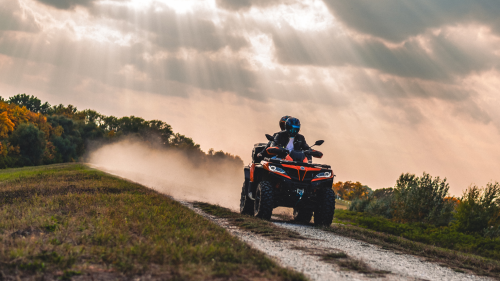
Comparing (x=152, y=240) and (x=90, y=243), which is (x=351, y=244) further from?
(x=90, y=243)

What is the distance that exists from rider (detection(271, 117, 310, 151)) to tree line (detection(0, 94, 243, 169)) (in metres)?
62.1

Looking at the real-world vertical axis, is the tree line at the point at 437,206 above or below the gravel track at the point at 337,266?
above

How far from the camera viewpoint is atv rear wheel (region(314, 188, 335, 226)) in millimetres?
14359

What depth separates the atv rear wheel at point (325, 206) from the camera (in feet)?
47.1

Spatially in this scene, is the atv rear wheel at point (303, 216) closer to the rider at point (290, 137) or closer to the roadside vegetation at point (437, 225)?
the roadside vegetation at point (437, 225)

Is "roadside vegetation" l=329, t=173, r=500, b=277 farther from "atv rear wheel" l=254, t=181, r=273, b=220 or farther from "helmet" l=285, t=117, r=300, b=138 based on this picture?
"helmet" l=285, t=117, r=300, b=138

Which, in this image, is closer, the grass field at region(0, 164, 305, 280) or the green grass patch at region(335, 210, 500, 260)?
the grass field at region(0, 164, 305, 280)

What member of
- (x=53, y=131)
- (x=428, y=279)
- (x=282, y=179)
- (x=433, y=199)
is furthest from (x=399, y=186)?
(x=53, y=131)

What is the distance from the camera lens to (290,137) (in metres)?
15.8

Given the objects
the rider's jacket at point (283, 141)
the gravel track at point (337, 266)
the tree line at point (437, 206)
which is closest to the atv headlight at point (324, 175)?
the rider's jacket at point (283, 141)

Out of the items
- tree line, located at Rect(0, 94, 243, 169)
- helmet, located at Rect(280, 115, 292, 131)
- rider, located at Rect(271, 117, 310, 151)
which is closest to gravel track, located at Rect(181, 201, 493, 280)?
rider, located at Rect(271, 117, 310, 151)

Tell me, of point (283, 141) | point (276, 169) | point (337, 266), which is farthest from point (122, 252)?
point (283, 141)

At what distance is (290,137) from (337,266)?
893 centimetres

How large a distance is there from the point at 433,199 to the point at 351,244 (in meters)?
20.6
